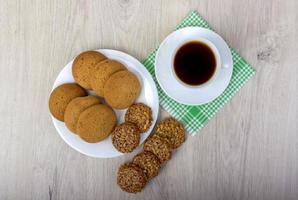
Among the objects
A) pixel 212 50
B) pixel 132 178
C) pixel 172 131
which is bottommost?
pixel 132 178

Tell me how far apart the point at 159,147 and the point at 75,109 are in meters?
0.24

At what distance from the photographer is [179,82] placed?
3.15ft

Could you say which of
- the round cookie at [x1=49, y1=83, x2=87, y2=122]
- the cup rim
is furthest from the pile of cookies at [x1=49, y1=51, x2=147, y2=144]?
the cup rim

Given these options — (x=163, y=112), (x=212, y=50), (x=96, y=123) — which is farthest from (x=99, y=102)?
(x=212, y=50)

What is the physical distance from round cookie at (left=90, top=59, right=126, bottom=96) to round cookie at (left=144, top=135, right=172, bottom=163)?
0.61 ft

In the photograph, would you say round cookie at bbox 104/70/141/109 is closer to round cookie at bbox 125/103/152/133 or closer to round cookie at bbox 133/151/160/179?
round cookie at bbox 125/103/152/133

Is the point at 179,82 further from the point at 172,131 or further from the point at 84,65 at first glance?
the point at 84,65

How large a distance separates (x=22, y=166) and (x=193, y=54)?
57 cm

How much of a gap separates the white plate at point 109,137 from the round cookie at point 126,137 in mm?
27

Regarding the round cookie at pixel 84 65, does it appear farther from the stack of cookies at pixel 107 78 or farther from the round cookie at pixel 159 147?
the round cookie at pixel 159 147

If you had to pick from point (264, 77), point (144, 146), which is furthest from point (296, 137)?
point (144, 146)

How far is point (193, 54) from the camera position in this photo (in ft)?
3.15

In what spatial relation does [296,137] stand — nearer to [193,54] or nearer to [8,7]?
[193,54]

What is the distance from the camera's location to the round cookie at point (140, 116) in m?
0.96
